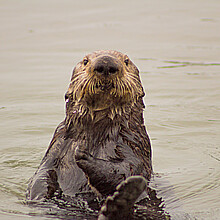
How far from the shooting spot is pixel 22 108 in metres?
8.05

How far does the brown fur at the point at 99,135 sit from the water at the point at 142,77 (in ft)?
1.27

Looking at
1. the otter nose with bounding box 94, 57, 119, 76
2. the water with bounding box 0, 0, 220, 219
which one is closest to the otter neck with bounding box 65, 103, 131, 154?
the otter nose with bounding box 94, 57, 119, 76

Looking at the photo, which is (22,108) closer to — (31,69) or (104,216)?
(31,69)

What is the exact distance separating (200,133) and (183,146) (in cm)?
59

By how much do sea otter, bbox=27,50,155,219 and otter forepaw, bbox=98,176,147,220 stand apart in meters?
0.53

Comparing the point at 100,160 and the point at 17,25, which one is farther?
the point at 17,25

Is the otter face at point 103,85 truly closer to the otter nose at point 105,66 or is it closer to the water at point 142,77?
the otter nose at point 105,66

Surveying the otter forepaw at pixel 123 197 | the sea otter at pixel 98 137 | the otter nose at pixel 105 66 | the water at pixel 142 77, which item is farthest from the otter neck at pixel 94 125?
the otter forepaw at pixel 123 197

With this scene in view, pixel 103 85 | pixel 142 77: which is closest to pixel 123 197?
pixel 103 85

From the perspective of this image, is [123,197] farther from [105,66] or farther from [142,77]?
[142,77]

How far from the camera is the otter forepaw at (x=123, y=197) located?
340 centimetres

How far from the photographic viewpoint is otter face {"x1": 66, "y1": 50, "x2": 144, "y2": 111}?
3.94 meters

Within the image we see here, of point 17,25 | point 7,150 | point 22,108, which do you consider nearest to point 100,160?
point 7,150

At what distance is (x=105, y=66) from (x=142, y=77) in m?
5.79
